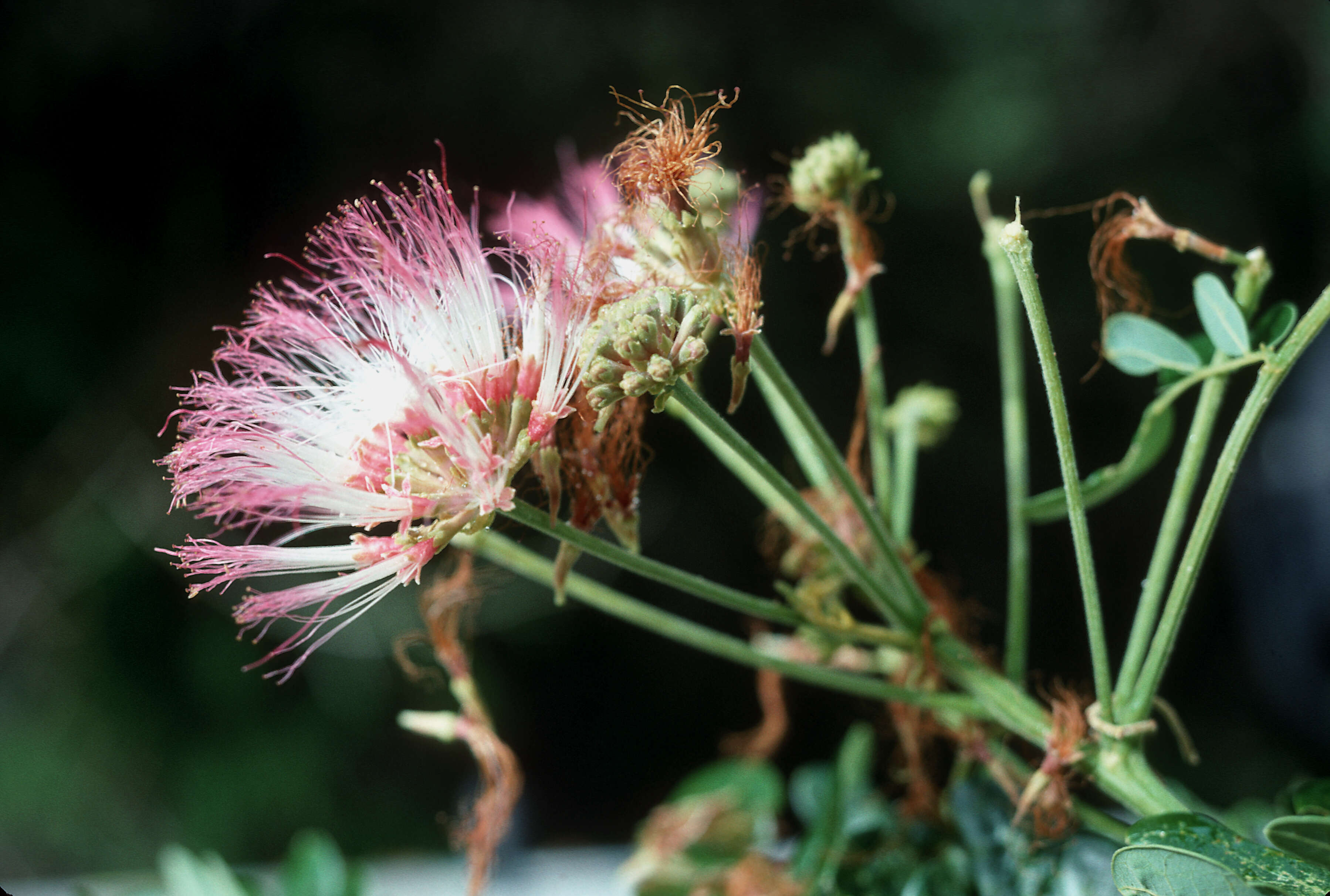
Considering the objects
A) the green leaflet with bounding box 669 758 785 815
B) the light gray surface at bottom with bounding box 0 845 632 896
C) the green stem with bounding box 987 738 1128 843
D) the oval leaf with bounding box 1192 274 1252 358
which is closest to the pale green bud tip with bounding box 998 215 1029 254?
the oval leaf with bounding box 1192 274 1252 358

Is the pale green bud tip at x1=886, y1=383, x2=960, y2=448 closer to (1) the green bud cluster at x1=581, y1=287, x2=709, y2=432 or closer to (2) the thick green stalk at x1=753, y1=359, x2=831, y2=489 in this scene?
(2) the thick green stalk at x1=753, y1=359, x2=831, y2=489

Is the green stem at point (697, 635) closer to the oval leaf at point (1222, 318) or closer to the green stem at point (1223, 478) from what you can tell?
the green stem at point (1223, 478)

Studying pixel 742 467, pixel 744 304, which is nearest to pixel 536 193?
pixel 742 467

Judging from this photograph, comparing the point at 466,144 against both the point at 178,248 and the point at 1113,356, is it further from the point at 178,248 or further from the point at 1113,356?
the point at 1113,356

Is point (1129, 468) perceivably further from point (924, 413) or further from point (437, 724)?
point (437, 724)

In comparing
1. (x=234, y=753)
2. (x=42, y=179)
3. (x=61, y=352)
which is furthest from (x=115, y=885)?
(x=42, y=179)

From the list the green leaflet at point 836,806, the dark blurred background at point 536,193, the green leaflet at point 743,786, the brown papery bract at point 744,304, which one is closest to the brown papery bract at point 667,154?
the brown papery bract at point 744,304

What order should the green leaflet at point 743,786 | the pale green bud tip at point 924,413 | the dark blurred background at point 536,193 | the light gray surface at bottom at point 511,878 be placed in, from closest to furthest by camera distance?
the pale green bud tip at point 924,413 < the green leaflet at point 743,786 < the light gray surface at bottom at point 511,878 < the dark blurred background at point 536,193
